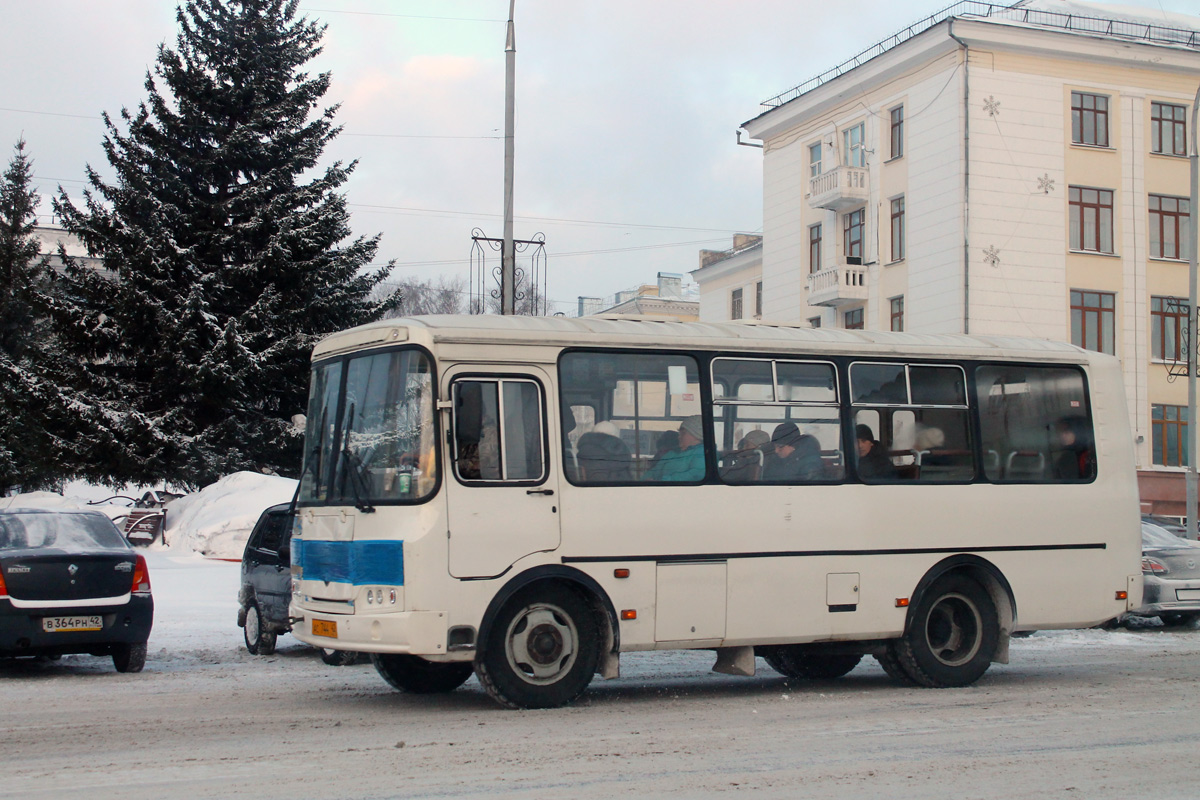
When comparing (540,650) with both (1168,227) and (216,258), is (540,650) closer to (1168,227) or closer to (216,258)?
(216,258)

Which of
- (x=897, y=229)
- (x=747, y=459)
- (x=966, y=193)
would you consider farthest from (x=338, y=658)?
(x=897, y=229)

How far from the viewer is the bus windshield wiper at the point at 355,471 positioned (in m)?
9.39

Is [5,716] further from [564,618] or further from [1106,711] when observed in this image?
[1106,711]

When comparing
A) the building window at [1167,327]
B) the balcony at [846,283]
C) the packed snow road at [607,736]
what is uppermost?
the balcony at [846,283]

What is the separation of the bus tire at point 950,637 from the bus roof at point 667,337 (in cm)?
218

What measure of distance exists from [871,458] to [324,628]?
4834 mm

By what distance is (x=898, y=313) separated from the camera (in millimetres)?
41312

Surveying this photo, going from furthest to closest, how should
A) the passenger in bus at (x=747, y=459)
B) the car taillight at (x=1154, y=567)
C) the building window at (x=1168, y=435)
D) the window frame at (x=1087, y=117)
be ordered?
the building window at (x=1168, y=435), the window frame at (x=1087, y=117), the car taillight at (x=1154, y=567), the passenger in bus at (x=747, y=459)

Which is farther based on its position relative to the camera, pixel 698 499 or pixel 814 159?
pixel 814 159

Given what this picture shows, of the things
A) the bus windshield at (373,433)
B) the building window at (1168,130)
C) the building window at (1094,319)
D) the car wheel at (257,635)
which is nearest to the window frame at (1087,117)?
the building window at (1168,130)

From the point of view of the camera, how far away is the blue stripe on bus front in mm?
9078

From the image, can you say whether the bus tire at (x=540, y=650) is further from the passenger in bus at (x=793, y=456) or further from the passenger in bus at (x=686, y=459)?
the passenger in bus at (x=793, y=456)

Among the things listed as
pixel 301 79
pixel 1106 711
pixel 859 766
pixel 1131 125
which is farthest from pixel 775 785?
pixel 1131 125

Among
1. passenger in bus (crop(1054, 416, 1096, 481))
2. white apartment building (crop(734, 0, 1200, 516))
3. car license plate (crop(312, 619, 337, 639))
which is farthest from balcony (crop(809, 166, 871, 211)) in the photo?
car license plate (crop(312, 619, 337, 639))
